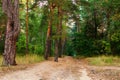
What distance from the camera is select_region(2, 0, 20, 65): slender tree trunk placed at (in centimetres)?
1825

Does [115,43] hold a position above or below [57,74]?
above

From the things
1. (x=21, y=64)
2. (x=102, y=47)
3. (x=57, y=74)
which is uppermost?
(x=102, y=47)

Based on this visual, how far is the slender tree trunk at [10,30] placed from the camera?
1825 cm

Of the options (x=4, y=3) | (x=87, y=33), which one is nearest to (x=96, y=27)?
(x=87, y=33)

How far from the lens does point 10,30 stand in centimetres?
1833

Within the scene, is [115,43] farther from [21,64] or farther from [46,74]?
[46,74]

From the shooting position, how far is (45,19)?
111 feet

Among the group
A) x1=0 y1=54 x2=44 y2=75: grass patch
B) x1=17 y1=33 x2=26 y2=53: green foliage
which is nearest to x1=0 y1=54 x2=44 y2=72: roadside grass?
x1=0 y1=54 x2=44 y2=75: grass patch

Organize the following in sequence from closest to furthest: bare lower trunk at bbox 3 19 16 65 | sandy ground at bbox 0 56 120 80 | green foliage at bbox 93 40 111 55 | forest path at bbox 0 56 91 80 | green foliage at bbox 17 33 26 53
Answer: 1. forest path at bbox 0 56 91 80
2. sandy ground at bbox 0 56 120 80
3. bare lower trunk at bbox 3 19 16 65
4. green foliage at bbox 93 40 111 55
5. green foliage at bbox 17 33 26 53

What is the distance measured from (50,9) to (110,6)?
10892 millimetres

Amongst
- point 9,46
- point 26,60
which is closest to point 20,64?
point 9,46

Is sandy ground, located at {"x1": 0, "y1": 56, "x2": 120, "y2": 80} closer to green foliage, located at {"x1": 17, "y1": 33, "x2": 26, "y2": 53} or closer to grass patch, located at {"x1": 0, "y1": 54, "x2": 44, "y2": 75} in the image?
grass patch, located at {"x1": 0, "y1": 54, "x2": 44, "y2": 75}

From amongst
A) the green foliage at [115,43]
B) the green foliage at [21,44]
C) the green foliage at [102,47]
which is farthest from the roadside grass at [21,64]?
the green foliage at [21,44]

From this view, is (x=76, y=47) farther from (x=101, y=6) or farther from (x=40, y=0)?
(x=40, y=0)
